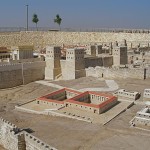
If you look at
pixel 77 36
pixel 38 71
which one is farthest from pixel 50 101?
pixel 77 36

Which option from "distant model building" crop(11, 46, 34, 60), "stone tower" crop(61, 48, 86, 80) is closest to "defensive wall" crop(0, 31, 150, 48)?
"distant model building" crop(11, 46, 34, 60)

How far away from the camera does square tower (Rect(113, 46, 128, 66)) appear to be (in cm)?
3378

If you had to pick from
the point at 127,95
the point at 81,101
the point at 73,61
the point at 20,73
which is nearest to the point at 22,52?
the point at 20,73

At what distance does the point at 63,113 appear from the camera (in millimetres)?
19422

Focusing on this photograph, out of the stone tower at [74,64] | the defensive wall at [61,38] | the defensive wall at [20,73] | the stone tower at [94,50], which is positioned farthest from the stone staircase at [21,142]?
the defensive wall at [61,38]

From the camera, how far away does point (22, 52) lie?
3738 cm

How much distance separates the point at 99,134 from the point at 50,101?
696cm

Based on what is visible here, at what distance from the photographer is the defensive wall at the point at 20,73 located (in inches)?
1262

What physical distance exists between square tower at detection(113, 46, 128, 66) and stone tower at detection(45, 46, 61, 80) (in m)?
6.82

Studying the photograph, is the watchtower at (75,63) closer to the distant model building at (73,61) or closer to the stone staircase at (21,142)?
the distant model building at (73,61)

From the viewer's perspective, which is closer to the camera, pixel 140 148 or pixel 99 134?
pixel 140 148

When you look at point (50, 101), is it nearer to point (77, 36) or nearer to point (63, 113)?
point (63, 113)

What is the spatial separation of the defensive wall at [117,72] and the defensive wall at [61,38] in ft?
80.8

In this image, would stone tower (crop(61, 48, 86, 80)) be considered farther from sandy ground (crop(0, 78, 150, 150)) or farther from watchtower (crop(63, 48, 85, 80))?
sandy ground (crop(0, 78, 150, 150))
